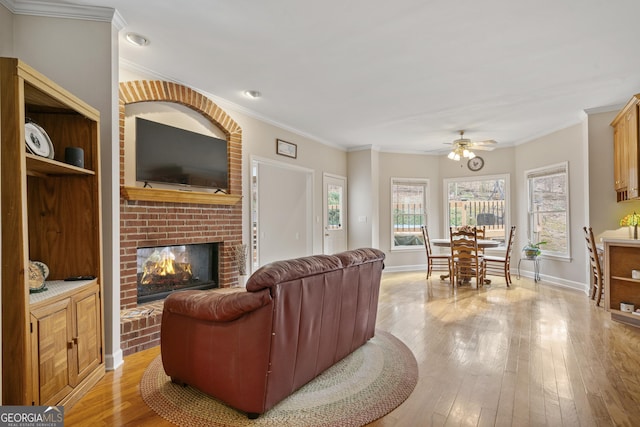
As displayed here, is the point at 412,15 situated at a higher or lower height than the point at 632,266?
higher

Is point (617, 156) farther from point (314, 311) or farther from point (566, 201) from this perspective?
point (314, 311)

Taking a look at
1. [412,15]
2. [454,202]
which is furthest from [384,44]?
[454,202]

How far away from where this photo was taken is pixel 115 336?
100 inches

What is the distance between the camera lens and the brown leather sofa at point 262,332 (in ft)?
5.93

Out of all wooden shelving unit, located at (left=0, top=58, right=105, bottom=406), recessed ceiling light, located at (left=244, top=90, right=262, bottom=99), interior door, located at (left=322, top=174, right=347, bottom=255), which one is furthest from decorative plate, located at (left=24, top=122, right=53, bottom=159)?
interior door, located at (left=322, top=174, right=347, bottom=255)

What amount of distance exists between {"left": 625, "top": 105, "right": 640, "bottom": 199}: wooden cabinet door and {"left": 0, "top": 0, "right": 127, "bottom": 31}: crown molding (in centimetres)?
533

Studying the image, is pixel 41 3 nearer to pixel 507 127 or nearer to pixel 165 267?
pixel 165 267

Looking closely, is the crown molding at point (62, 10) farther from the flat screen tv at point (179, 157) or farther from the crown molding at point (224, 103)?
the flat screen tv at point (179, 157)

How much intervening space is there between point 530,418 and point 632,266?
9.43 ft

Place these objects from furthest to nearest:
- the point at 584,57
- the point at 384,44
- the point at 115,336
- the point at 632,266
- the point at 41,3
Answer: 1. the point at 632,266
2. the point at 584,57
3. the point at 384,44
4. the point at 115,336
5. the point at 41,3

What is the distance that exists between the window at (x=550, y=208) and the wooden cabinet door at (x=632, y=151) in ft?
4.60

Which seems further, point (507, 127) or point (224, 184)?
point (507, 127)

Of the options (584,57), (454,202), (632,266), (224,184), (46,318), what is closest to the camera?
(46,318)

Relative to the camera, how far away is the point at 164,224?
3.47 m
